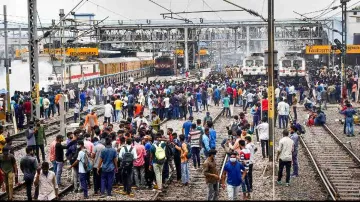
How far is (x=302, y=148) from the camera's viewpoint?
19859mm

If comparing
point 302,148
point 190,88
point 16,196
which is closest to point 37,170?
point 16,196

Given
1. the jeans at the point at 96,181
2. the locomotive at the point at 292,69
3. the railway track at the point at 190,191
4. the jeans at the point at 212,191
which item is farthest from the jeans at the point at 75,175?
the locomotive at the point at 292,69

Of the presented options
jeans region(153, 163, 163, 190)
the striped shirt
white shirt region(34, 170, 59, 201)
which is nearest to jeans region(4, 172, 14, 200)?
white shirt region(34, 170, 59, 201)

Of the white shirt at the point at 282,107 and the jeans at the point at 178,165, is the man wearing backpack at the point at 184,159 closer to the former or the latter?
the jeans at the point at 178,165

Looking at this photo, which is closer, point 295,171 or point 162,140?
point 162,140

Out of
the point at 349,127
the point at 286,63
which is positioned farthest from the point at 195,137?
the point at 286,63

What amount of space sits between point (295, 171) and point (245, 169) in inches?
127

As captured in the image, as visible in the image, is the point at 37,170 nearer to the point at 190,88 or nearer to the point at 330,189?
the point at 330,189

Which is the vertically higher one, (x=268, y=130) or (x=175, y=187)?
(x=268, y=130)

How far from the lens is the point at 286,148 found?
13.3 metres

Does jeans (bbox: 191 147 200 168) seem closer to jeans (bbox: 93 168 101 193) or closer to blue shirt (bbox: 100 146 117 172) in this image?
jeans (bbox: 93 168 101 193)

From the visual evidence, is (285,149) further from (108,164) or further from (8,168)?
(8,168)

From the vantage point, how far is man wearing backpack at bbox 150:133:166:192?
43.0ft

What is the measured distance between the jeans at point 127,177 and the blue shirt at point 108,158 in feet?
1.33
